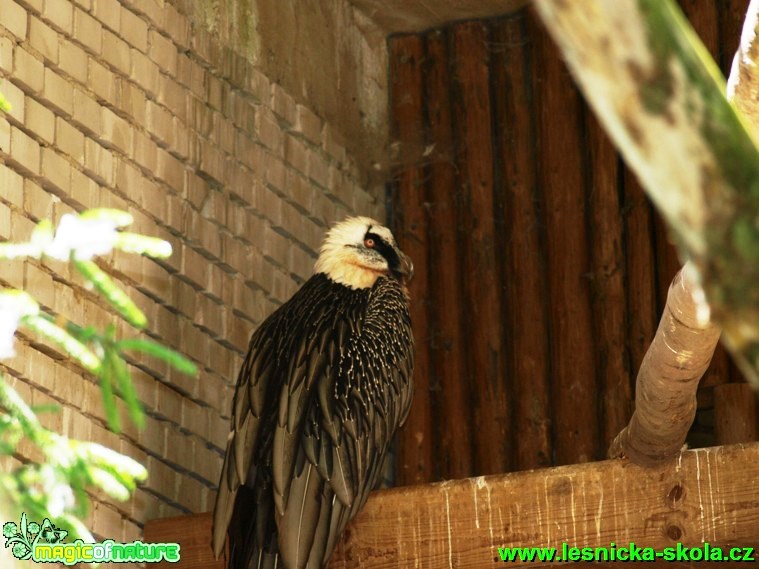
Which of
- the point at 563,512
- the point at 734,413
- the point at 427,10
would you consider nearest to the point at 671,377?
the point at 563,512

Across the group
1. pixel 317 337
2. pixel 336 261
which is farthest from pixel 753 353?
pixel 336 261

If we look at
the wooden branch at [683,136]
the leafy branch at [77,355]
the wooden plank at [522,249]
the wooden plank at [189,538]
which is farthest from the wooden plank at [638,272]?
the wooden branch at [683,136]

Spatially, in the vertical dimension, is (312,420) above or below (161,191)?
below

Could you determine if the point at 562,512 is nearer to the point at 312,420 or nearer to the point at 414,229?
the point at 312,420

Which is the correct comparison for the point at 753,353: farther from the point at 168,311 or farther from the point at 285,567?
the point at 168,311

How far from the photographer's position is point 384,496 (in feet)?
14.7

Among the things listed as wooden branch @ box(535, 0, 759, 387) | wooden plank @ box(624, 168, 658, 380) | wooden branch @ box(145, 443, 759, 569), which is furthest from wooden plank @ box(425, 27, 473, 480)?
wooden branch @ box(535, 0, 759, 387)

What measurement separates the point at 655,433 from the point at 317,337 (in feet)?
4.05

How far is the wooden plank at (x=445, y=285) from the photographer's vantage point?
656 centimetres

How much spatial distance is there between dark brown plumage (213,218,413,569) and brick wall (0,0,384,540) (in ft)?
1.71

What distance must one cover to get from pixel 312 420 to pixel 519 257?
2.36 m

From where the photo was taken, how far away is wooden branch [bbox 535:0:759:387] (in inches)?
46.9

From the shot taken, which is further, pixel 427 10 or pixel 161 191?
pixel 427 10

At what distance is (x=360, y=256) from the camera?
5312 millimetres
